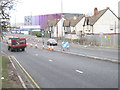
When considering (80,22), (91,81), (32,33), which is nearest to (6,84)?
(91,81)

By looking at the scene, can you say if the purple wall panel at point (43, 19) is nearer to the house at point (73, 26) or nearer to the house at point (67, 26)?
the house at point (67, 26)

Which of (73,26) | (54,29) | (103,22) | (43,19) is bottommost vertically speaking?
(54,29)

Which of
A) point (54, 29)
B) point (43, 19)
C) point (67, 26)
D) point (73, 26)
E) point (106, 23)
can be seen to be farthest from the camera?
point (43, 19)

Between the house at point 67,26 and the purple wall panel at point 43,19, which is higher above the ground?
the purple wall panel at point 43,19

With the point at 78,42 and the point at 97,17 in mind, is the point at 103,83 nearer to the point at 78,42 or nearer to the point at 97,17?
the point at 78,42

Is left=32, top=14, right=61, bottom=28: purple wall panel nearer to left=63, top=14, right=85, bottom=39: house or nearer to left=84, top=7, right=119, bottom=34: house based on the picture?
left=63, top=14, right=85, bottom=39: house

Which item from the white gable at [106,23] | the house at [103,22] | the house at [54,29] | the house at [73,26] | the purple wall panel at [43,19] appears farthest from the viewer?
the purple wall panel at [43,19]

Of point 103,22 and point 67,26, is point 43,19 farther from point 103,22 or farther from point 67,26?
point 103,22

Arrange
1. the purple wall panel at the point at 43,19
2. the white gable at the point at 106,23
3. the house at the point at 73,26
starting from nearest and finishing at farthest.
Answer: the white gable at the point at 106,23, the house at the point at 73,26, the purple wall panel at the point at 43,19

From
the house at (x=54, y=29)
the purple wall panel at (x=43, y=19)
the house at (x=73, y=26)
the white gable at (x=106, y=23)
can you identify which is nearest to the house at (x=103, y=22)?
the white gable at (x=106, y=23)

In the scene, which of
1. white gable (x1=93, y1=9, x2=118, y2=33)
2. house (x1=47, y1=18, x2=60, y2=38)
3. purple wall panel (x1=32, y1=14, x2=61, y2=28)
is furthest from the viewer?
purple wall panel (x1=32, y1=14, x2=61, y2=28)

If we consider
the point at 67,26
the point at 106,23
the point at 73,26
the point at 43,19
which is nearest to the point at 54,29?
the point at 67,26

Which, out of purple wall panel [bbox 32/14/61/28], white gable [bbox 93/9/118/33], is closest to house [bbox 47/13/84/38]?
white gable [bbox 93/9/118/33]

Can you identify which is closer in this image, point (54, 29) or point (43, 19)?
point (54, 29)
